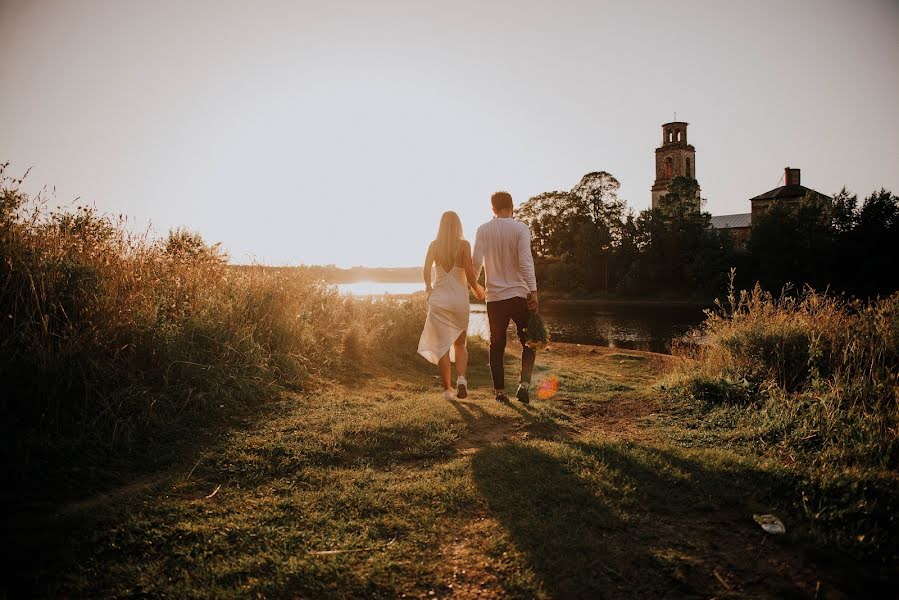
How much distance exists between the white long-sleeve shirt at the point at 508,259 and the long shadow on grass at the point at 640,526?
225 centimetres

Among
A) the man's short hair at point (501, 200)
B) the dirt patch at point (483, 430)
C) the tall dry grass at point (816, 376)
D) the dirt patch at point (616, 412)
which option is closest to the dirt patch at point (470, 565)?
the dirt patch at point (483, 430)

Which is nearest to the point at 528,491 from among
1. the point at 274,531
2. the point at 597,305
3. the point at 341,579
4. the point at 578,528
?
the point at 578,528

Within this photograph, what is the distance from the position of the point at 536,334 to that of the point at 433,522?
3.22m

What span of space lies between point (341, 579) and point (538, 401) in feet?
14.7

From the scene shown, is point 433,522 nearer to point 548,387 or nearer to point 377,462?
point 377,462

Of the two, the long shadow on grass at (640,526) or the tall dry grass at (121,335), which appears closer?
the long shadow on grass at (640,526)

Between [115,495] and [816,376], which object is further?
[816,376]

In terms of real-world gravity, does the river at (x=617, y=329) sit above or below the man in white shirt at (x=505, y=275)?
below

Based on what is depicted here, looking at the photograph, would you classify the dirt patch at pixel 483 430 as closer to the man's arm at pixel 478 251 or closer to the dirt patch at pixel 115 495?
the man's arm at pixel 478 251

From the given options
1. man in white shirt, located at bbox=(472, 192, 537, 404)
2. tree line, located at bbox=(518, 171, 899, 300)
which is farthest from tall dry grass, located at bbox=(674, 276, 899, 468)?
tree line, located at bbox=(518, 171, 899, 300)

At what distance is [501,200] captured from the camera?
5.97 m

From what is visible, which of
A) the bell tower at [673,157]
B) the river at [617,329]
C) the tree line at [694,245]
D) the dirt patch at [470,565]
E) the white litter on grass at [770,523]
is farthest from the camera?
the bell tower at [673,157]

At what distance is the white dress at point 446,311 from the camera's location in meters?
6.06

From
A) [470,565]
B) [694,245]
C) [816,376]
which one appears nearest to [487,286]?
[816,376]
